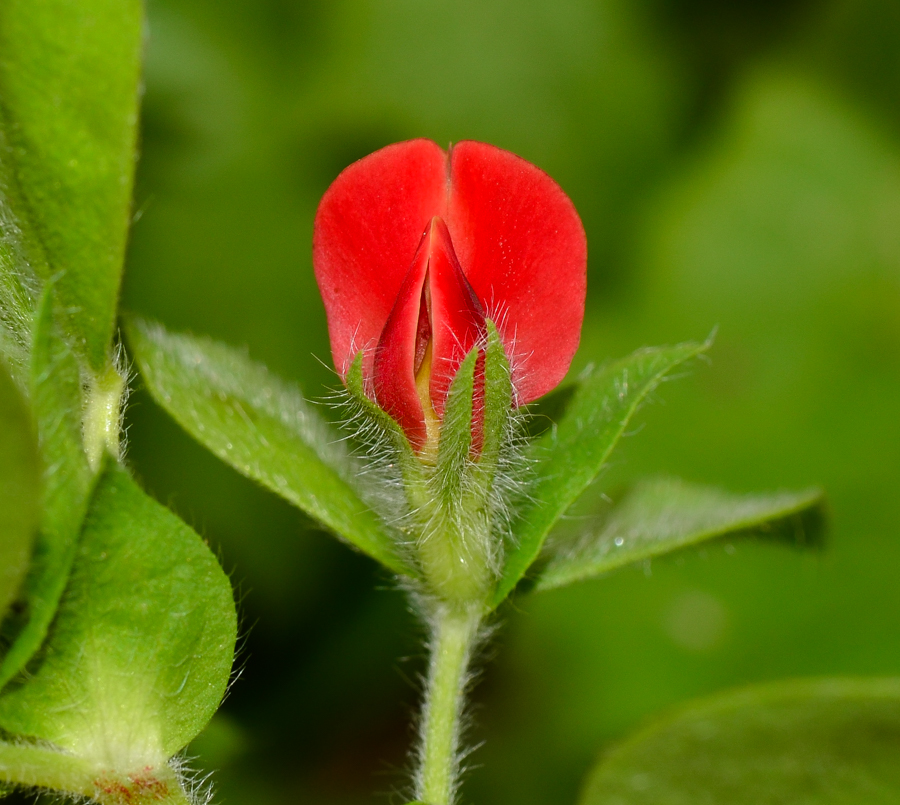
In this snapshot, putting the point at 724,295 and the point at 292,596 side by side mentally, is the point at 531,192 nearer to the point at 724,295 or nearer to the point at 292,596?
the point at 292,596

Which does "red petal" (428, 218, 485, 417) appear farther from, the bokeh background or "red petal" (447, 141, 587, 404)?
the bokeh background

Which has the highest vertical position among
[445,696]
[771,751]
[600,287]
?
[771,751]

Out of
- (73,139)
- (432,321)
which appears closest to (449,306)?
(432,321)

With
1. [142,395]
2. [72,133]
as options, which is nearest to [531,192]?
[72,133]

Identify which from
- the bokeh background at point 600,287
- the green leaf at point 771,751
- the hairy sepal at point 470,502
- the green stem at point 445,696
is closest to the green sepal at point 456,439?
the hairy sepal at point 470,502

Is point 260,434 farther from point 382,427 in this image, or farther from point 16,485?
point 16,485

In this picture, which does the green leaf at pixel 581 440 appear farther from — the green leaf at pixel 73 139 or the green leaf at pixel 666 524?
the green leaf at pixel 73 139

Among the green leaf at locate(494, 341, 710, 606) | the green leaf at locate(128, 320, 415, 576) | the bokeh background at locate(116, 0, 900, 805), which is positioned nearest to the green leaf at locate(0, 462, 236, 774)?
the green leaf at locate(128, 320, 415, 576)

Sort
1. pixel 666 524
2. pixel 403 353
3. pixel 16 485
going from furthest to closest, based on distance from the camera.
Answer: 1. pixel 666 524
2. pixel 403 353
3. pixel 16 485
